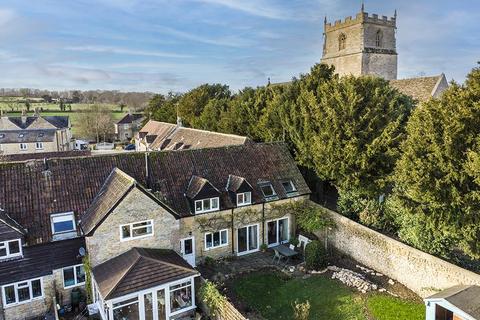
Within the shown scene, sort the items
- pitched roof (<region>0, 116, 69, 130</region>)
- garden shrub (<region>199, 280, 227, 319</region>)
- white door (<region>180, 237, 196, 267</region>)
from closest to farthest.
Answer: garden shrub (<region>199, 280, 227, 319</region>)
white door (<region>180, 237, 196, 267</region>)
pitched roof (<region>0, 116, 69, 130</region>)

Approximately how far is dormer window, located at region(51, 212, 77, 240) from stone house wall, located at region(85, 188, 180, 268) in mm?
1598

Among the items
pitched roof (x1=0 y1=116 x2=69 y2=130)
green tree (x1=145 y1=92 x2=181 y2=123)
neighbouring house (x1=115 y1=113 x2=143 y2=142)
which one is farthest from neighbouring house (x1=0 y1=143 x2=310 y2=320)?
neighbouring house (x1=115 y1=113 x2=143 y2=142)

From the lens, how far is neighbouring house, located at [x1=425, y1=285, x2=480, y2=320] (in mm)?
13250

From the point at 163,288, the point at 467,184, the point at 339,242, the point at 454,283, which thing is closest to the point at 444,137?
the point at 467,184

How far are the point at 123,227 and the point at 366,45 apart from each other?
153 ft

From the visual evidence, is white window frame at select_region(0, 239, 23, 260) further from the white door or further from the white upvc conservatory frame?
the white door

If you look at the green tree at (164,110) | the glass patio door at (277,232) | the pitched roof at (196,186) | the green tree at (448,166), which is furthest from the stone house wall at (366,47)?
the pitched roof at (196,186)

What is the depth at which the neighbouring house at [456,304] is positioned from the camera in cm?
1325

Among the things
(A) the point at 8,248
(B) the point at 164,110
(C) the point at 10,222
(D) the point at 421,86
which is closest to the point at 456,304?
(A) the point at 8,248

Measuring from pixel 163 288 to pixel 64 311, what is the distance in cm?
553

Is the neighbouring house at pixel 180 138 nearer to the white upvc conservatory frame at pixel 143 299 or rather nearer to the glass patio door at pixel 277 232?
the glass patio door at pixel 277 232

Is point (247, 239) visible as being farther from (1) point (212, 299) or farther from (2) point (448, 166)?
(2) point (448, 166)

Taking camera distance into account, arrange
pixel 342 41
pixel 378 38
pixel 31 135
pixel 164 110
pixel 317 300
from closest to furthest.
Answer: pixel 317 300, pixel 378 38, pixel 342 41, pixel 31 135, pixel 164 110

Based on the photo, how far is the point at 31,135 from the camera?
199 ft
